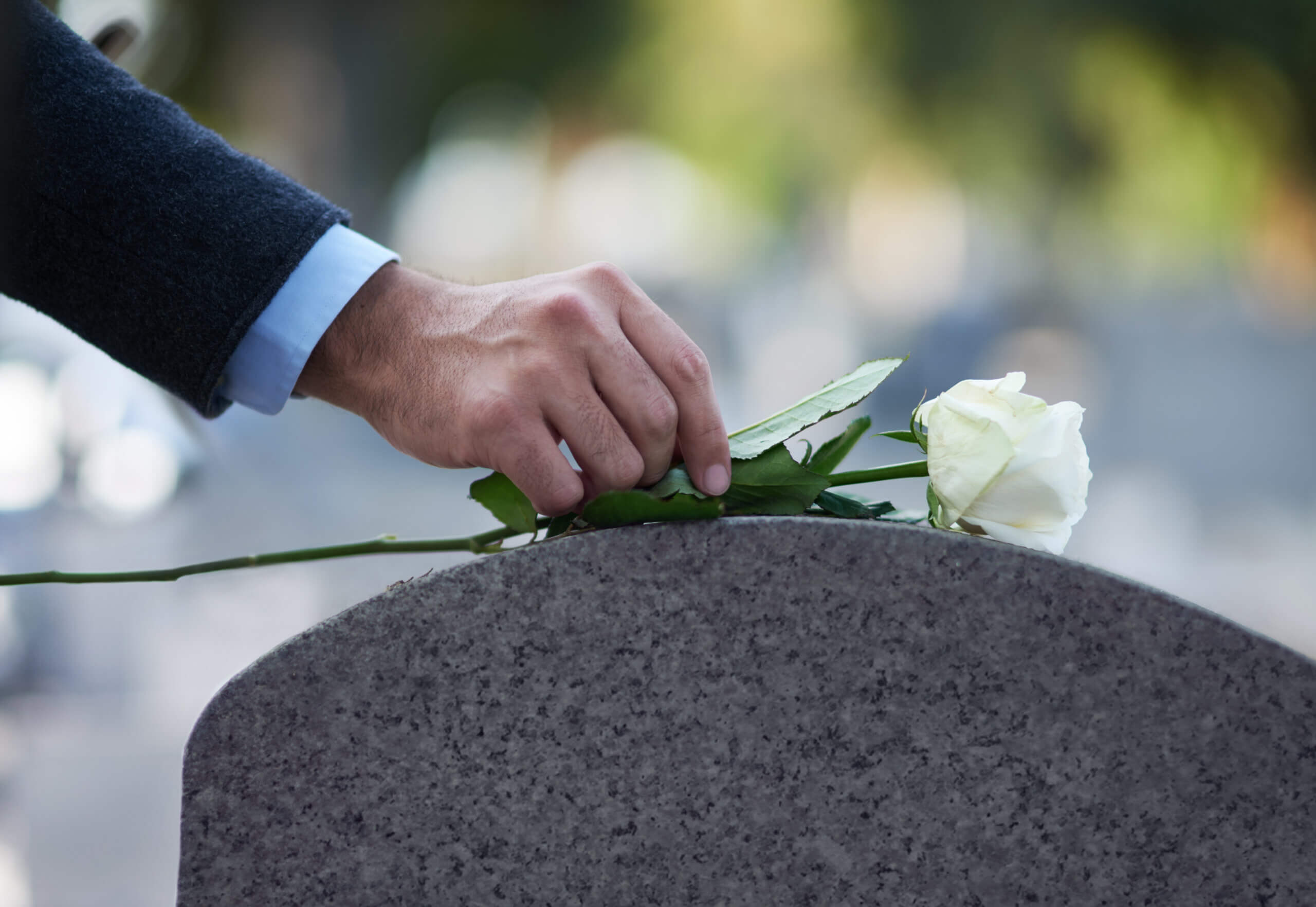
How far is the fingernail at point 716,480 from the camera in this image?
727mm

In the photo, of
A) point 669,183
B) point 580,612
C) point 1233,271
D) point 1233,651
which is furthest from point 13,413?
point 1233,271

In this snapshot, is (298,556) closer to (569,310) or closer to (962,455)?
(569,310)

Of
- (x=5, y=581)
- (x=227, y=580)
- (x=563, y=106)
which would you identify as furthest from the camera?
(x=563, y=106)

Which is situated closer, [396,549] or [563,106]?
[396,549]

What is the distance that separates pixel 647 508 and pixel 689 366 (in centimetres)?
10

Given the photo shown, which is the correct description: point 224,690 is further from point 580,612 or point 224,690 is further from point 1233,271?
point 1233,271

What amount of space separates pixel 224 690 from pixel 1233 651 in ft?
2.16

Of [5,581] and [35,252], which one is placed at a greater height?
[35,252]

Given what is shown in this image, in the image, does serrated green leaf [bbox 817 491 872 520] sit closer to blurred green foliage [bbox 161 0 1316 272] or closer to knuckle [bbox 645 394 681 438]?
knuckle [bbox 645 394 681 438]

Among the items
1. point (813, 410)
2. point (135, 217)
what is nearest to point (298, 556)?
point (135, 217)

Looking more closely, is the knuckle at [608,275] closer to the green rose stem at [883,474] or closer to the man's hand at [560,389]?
the man's hand at [560,389]

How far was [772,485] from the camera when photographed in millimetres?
757

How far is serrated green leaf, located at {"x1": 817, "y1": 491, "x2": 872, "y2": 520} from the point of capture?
79 centimetres

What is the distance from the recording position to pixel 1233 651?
693mm
